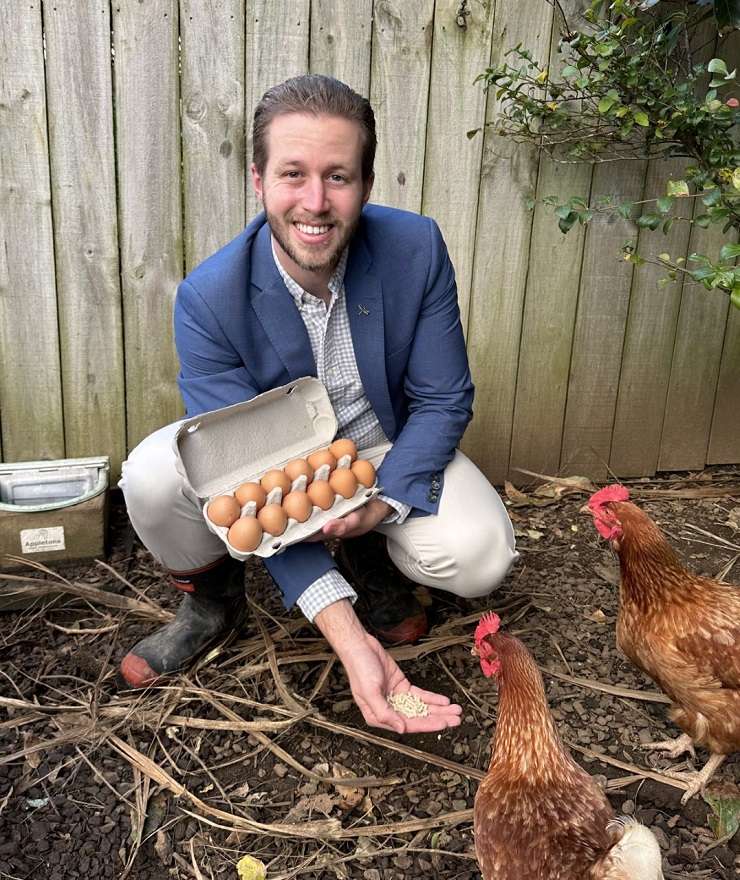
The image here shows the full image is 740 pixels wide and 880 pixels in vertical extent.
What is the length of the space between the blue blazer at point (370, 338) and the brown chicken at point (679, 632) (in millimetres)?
544

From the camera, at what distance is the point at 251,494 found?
2.33 m

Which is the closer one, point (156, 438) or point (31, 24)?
point (156, 438)

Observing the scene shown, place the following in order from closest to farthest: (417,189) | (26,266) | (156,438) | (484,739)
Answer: (484,739), (156,438), (26,266), (417,189)

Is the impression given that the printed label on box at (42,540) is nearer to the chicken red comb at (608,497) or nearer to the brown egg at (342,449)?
the brown egg at (342,449)

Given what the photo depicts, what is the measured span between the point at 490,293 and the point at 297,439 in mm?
1410

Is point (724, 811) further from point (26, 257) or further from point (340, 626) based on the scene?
point (26, 257)

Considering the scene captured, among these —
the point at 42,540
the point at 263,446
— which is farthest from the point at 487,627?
the point at 42,540

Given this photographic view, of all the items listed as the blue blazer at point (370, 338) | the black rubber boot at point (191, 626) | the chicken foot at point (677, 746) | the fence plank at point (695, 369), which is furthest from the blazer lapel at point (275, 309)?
the fence plank at point (695, 369)

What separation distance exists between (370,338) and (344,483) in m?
0.43

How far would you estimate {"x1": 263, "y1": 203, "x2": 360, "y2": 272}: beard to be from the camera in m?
2.23

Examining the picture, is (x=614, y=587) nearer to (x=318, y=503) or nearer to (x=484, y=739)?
(x=484, y=739)

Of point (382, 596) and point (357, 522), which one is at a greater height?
point (357, 522)

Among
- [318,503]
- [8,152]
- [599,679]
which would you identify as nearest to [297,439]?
[318,503]

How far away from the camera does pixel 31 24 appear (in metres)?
2.97
